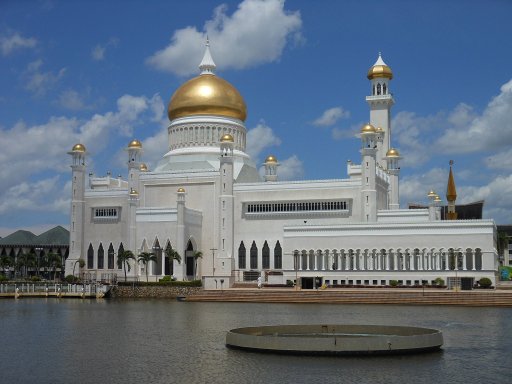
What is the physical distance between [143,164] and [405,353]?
61.6m

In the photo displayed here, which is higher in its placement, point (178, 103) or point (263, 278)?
point (178, 103)

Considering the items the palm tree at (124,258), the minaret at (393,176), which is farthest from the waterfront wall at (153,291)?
the minaret at (393,176)

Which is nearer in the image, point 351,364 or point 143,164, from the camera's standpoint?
point 351,364

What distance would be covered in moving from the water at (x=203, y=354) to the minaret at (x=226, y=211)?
29753mm

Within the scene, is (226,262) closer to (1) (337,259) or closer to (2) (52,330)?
(1) (337,259)

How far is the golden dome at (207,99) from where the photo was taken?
80.8 m

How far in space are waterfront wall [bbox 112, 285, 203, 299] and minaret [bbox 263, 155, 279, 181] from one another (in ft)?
76.3

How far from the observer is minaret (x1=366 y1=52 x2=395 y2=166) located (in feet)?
278

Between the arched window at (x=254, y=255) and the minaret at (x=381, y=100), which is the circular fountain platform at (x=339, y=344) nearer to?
the arched window at (x=254, y=255)

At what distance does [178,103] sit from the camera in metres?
82.1

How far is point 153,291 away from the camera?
65.9m

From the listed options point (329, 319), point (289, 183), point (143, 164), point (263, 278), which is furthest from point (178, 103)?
point (329, 319)

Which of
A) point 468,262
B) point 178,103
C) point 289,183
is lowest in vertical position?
point 468,262

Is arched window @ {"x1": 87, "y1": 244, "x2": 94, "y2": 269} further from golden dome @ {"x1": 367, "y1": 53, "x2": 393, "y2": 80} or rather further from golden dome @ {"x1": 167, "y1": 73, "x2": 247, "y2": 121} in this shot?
golden dome @ {"x1": 367, "y1": 53, "x2": 393, "y2": 80}
